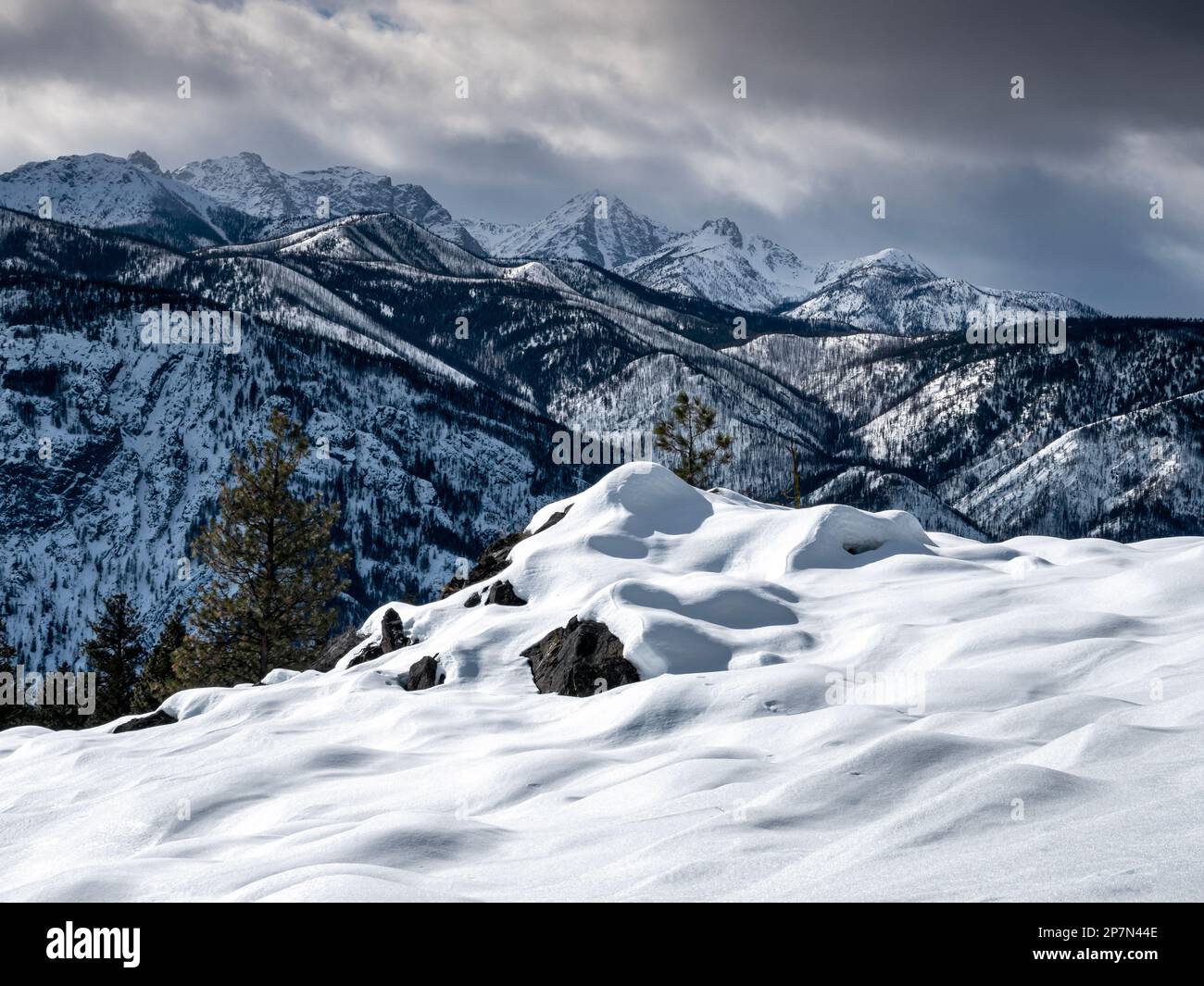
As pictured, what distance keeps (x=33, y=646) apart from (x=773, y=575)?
21745 cm

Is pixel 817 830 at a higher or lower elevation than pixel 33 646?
higher

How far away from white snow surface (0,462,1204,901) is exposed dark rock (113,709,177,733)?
0.22m

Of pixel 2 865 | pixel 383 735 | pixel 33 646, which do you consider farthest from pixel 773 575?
pixel 33 646

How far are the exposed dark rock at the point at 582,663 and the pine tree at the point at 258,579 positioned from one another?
785 inches

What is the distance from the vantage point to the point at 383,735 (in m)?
12.0

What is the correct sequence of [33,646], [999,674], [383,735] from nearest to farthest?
[999,674]
[383,735]
[33,646]

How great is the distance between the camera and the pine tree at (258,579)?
3186 cm

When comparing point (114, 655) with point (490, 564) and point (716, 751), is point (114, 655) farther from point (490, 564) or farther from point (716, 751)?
point (716, 751)

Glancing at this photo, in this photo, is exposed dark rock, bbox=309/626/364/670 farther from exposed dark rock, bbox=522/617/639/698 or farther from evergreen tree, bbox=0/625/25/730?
evergreen tree, bbox=0/625/25/730

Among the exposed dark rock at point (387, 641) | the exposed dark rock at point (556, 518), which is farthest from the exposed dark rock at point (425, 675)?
the exposed dark rock at point (556, 518)

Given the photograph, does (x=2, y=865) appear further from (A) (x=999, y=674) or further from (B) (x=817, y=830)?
(A) (x=999, y=674)

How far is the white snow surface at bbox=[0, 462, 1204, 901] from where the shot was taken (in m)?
5.77

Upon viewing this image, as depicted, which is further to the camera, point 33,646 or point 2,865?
point 33,646
